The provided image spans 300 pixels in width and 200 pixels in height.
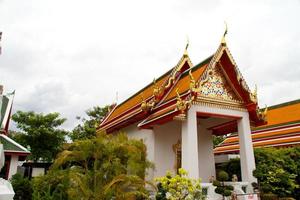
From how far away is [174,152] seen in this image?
10.6 meters

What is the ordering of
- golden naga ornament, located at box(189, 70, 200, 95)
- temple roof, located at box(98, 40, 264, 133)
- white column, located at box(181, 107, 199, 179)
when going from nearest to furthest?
white column, located at box(181, 107, 199, 179), golden naga ornament, located at box(189, 70, 200, 95), temple roof, located at box(98, 40, 264, 133)

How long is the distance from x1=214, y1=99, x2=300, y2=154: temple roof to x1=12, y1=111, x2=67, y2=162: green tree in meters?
10.1

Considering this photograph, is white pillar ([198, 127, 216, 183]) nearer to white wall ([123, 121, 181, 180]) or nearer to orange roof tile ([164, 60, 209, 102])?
white wall ([123, 121, 181, 180])

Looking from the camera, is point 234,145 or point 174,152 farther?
point 234,145

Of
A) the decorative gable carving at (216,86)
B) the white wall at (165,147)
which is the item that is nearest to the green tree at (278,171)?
the decorative gable carving at (216,86)

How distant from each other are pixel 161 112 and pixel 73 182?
3612mm

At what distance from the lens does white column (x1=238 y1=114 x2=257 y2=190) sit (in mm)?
9227

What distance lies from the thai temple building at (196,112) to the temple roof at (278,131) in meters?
3.88

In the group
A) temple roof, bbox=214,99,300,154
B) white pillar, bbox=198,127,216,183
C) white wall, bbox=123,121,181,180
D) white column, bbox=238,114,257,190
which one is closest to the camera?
white column, bbox=238,114,257,190

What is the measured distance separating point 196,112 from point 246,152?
7.26 ft

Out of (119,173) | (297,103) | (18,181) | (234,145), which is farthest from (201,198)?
(297,103)

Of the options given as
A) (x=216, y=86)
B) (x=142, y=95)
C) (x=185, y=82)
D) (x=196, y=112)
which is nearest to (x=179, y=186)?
(x=196, y=112)

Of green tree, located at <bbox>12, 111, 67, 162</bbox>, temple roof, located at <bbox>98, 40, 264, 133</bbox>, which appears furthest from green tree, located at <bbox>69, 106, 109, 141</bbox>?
temple roof, located at <bbox>98, 40, 264, 133</bbox>

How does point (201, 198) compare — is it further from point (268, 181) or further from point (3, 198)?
point (3, 198)
